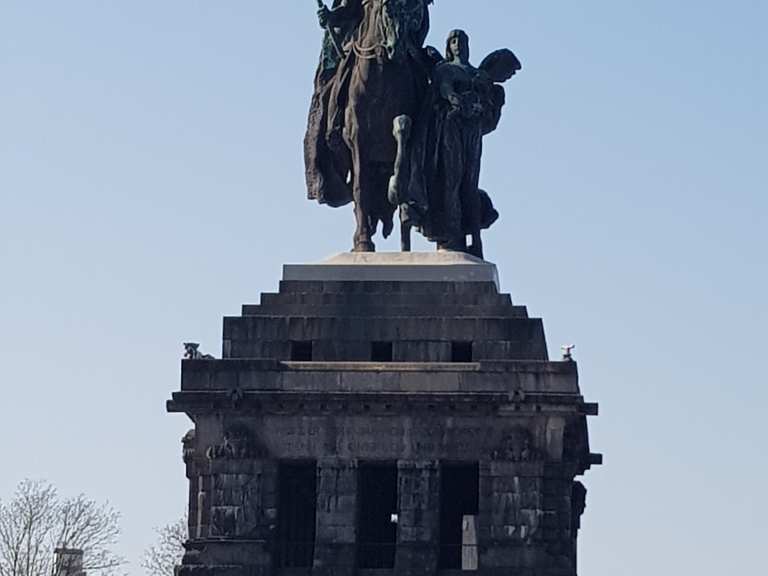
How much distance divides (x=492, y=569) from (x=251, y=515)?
6.59m

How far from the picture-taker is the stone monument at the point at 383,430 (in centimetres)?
10338

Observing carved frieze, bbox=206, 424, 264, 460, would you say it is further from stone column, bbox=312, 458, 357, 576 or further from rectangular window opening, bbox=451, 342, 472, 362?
rectangular window opening, bbox=451, 342, 472, 362

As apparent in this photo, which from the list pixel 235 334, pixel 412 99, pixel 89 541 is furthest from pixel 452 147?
pixel 89 541

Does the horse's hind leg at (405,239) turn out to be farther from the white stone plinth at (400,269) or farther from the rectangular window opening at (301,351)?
the rectangular window opening at (301,351)

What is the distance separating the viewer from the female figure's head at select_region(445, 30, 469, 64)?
11025 cm

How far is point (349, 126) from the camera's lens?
109m

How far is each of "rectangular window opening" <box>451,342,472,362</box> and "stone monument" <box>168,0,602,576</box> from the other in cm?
4

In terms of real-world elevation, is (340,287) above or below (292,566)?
above

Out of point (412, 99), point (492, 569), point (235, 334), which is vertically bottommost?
point (492, 569)

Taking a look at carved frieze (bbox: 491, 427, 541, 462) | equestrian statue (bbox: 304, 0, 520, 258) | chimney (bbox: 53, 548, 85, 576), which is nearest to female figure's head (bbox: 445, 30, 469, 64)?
equestrian statue (bbox: 304, 0, 520, 258)

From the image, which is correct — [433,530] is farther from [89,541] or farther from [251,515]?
[89,541]

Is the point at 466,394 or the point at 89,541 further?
the point at 89,541

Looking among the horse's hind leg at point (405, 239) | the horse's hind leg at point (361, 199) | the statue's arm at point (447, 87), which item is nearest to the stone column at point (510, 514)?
the horse's hind leg at point (405, 239)

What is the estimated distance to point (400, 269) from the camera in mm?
106375
